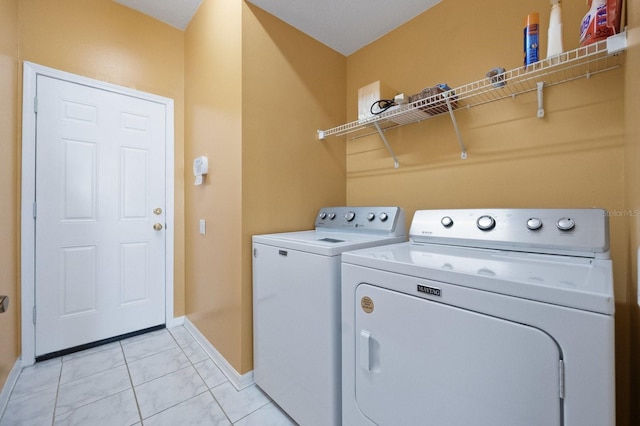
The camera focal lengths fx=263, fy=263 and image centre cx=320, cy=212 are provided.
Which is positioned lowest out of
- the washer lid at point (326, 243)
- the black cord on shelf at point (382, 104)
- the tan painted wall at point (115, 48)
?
the washer lid at point (326, 243)

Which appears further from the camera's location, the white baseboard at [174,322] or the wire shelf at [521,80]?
the white baseboard at [174,322]

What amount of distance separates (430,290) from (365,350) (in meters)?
0.37

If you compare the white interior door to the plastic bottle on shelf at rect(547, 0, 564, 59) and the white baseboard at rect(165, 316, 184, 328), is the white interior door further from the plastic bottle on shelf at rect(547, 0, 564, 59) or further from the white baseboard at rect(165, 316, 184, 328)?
the plastic bottle on shelf at rect(547, 0, 564, 59)

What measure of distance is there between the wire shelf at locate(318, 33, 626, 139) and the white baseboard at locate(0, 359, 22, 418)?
2499 millimetres

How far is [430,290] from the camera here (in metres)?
0.82

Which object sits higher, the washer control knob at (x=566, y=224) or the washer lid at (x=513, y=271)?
the washer control knob at (x=566, y=224)

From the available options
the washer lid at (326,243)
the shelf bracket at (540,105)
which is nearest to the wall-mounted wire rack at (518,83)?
the shelf bracket at (540,105)

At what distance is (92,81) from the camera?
2.04 meters

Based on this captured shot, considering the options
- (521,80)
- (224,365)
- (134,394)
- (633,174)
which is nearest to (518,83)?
(521,80)

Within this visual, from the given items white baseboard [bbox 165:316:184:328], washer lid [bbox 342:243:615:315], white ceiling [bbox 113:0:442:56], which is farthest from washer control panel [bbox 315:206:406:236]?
white baseboard [bbox 165:316:184:328]

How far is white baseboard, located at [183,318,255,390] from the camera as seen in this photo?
1.62 metres

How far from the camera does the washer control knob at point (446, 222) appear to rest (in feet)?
4.22

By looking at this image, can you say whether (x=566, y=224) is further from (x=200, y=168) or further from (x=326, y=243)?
(x=200, y=168)

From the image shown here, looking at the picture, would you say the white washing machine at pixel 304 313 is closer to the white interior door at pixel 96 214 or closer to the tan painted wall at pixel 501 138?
the tan painted wall at pixel 501 138
